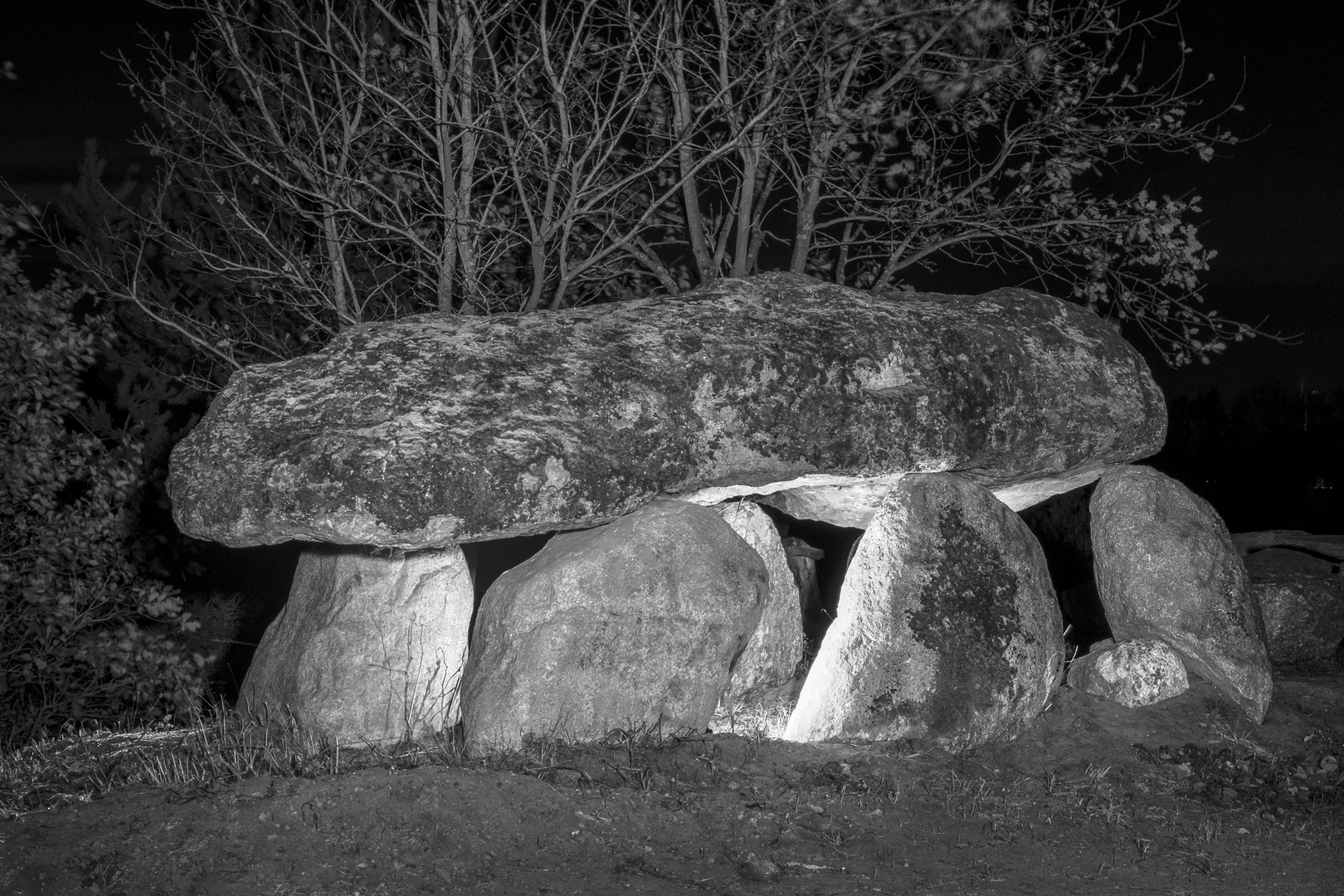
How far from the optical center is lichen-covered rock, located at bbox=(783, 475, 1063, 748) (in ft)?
24.8

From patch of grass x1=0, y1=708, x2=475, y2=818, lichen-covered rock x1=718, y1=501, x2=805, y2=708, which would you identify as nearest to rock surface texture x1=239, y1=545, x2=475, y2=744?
patch of grass x1=0, y1=708, x2=475, y2=818

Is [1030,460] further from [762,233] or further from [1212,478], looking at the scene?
[1212,478]

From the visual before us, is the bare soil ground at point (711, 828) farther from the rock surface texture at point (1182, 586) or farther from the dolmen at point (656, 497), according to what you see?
the rock surface texture at point (1182, 586)

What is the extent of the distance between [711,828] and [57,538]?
5721mm

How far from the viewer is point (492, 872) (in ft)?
17.7

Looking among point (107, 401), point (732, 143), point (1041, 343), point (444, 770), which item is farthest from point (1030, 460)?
point (107, 401)

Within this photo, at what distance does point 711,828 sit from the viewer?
598cm

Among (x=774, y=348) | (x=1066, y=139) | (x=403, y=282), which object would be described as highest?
(x=1066, y=139)

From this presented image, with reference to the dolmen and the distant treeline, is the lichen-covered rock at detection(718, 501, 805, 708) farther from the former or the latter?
the distant treeline

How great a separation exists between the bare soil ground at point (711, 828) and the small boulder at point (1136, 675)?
78cm

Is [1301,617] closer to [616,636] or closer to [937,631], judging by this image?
[937,631]

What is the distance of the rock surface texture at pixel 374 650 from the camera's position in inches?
297

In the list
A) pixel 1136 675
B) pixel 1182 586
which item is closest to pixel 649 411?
pixel 1136 675

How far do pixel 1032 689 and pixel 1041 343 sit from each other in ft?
7.66
